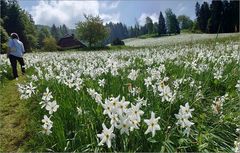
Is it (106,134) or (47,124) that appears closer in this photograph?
(106,134)

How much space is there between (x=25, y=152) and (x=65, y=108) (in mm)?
802

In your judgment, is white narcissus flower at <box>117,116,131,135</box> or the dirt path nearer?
white narcissus flower at <box>117,116,131,135</box>

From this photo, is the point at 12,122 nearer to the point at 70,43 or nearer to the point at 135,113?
the point at 135,113

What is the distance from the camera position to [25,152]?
4.34 m

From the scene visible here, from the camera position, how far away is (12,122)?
230 inches

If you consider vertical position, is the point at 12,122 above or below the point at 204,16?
below

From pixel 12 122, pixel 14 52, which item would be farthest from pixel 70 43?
pixel 12 122

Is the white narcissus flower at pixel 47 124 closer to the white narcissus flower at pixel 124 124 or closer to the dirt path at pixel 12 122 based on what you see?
the white narcissus flower at pixel 124 124

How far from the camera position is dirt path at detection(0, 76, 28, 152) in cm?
480

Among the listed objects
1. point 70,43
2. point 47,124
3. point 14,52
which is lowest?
point 70,43

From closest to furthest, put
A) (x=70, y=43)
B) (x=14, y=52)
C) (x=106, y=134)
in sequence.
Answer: (x=106, y=134) → (x=14, y=52) → (x=70, y=43)

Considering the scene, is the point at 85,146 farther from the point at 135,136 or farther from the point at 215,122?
the point at 215,122

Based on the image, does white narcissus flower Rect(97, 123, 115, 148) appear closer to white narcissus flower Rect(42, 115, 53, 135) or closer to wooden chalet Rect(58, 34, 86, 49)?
white narcissus flower Rect(42, 115, 53, 135)

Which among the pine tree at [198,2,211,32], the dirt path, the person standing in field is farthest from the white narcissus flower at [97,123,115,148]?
the pine tree at [198,2,211,32]
